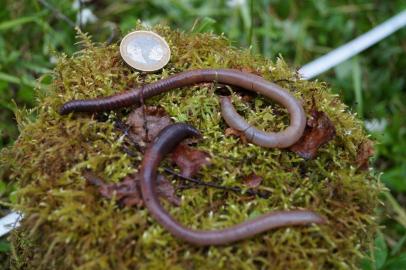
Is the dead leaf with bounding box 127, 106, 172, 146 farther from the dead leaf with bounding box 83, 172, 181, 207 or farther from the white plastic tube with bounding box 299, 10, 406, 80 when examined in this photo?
the white plastic tube with bounding box 299, 10, 406, 80

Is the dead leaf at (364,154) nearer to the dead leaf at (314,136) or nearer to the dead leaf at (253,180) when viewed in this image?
the dead leaf at (314,136)

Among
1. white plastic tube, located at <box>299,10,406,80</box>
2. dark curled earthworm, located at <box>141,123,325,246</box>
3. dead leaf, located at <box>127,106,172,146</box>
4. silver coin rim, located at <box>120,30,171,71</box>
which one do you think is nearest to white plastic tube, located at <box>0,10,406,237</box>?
white plastic tube, located at <box>299,10,406,80</box>

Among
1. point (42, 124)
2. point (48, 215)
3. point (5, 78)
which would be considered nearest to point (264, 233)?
point (48, 215)

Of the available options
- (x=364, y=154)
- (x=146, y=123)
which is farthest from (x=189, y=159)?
(x=364, y=154)

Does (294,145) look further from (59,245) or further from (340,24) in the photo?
(340,24)

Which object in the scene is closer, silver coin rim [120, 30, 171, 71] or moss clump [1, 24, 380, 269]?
moss clump [1, 24, 380, 269]

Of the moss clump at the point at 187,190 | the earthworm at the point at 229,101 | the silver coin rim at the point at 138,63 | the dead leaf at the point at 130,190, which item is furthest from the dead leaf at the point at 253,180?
the silver coin rim at the point at 138,63
